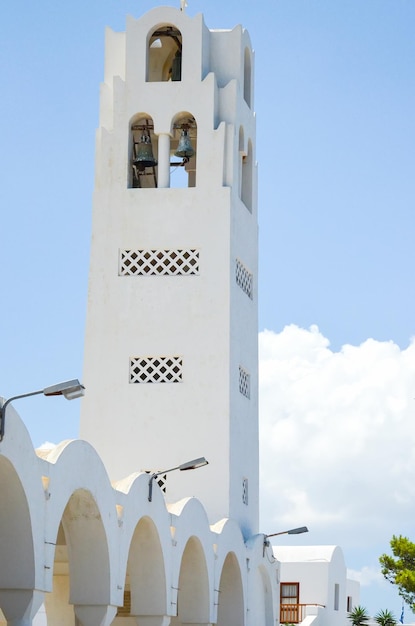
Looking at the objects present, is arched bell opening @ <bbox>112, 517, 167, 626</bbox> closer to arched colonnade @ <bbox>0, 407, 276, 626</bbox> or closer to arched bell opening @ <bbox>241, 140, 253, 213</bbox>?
arched colonnade @ <bbox>0, 407, 276, 626</bbox>

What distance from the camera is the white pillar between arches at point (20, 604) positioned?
596 inches

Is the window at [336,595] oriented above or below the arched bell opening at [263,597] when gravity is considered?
above

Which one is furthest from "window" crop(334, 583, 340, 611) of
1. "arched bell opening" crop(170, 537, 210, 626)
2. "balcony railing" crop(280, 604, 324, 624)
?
"arched bell opening" crop(170, 537, 210, 626)

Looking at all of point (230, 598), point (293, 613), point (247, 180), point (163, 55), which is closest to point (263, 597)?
point (230, 598)

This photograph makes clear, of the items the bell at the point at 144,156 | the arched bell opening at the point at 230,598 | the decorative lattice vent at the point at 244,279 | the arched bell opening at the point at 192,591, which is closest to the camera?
the arched bell opening at the point at 192,591

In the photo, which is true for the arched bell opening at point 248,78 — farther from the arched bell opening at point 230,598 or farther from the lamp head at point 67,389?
the lamp head at point 67,389

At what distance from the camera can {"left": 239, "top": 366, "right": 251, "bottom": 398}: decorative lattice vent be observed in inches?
1046

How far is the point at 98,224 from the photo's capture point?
1037 inches

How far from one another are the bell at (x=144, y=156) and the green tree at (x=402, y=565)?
74.7ft

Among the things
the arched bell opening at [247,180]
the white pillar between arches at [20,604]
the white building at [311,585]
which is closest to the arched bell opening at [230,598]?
the arched bell opening at [247,180]

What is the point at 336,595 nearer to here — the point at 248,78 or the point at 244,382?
the point at 244,382

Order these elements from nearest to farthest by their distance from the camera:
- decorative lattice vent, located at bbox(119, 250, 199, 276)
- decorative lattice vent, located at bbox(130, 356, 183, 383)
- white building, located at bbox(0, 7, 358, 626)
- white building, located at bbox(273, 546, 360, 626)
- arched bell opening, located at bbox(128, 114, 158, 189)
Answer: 1. white building, located at bbox(0, 7, 358, 626)
2. decorative lattice vent, located at bbox(130, 356, 183, 383)
3. decorative lattice vent, located at bbox(119, 250, 199, 276)
4. arched bell opening, located at bbox(128, 114, 158, 189)
5. white building, located at bbox(273, 546, 360, 626)

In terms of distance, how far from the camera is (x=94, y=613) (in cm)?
1773

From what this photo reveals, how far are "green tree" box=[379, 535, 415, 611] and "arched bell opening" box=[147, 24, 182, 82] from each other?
22.5 metres
